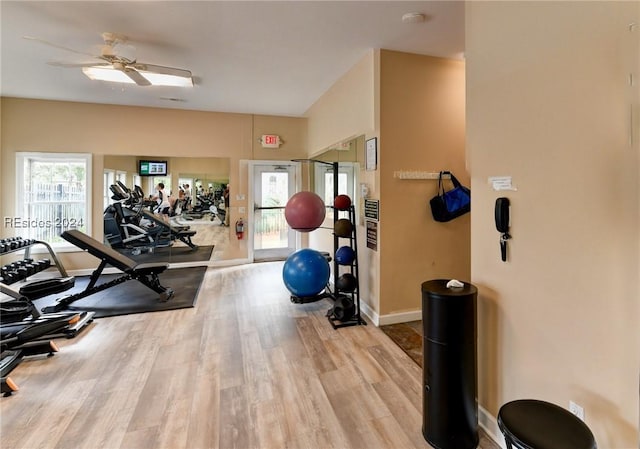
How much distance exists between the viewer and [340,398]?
227 centimetres

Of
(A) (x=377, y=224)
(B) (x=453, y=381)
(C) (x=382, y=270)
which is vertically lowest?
(B) (x=453, y=381)

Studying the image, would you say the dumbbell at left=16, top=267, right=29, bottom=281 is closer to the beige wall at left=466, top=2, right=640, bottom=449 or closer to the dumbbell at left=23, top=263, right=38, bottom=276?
the dumbbell at left=23, top=263, right=38, bottom=276

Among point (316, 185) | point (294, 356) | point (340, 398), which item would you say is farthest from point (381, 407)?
point (316, 185)

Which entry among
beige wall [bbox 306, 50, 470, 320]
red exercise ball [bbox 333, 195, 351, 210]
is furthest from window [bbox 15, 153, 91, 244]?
beige wall [bbox 306, 50, 470, 320]

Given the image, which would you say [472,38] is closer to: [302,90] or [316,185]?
[302,90]

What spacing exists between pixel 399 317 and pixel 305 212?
64.1 inches

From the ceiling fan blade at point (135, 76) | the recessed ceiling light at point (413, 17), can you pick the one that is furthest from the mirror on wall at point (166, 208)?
the recessed ceiling light at point (413, 17)

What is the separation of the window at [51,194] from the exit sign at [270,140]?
10.3ft

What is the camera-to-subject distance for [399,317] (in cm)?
361

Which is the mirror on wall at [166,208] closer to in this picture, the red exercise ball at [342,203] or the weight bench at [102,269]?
the weight bench at [102,269]

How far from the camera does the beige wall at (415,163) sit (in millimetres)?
3473

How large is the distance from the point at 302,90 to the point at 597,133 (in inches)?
169

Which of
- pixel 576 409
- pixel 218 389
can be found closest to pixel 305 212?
pixel 218 389

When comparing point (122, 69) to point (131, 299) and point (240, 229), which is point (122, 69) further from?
point (240, 229)
